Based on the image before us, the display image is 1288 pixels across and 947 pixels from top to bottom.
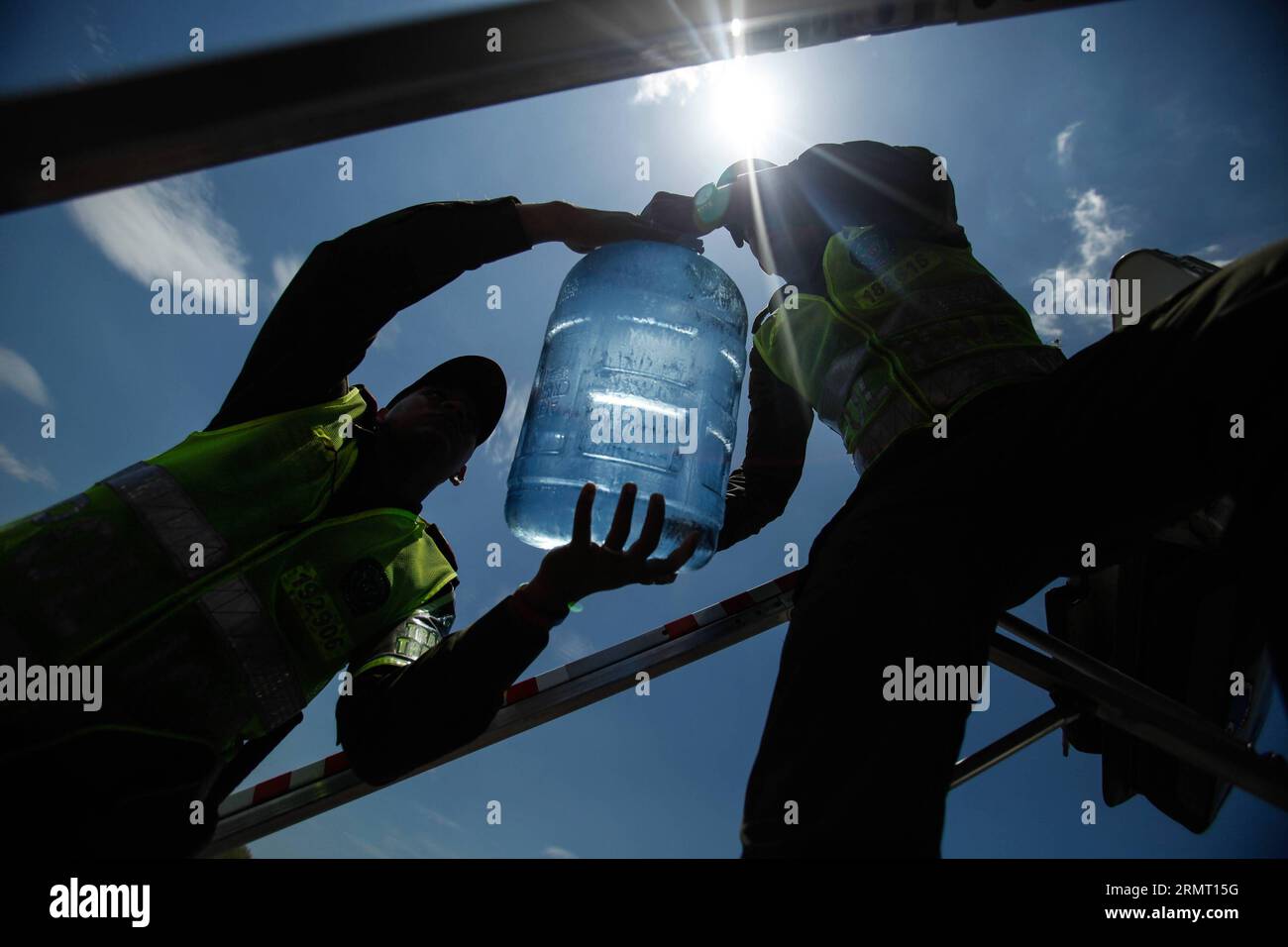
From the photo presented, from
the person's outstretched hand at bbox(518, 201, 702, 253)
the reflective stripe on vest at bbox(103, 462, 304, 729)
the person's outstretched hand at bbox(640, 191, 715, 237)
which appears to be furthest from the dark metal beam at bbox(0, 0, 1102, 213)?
the person's outstretched hand at bbox(640, 191, 715, 237)

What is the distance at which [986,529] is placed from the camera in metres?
1.36

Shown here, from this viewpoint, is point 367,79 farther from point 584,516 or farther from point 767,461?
point 767,461

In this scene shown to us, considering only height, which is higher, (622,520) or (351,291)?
(351,291)

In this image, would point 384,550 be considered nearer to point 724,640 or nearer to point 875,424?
point 724,640

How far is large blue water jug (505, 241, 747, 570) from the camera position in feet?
9.41

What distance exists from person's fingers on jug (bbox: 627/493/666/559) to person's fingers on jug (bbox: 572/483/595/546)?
0.14m

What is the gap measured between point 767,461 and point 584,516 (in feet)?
3.96

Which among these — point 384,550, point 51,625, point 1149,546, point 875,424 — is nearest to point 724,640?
point 875,424

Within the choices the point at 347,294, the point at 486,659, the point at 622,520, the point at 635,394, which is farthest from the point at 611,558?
the point at 635,394

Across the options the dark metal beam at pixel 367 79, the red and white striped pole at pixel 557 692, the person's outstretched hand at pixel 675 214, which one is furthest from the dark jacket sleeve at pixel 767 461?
the dark metal beam at pixel 367 79

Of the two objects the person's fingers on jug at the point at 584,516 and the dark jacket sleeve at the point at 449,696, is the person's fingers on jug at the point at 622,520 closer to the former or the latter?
the person's fingers on jug at the point at 584,516

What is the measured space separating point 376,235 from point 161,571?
1365 mm

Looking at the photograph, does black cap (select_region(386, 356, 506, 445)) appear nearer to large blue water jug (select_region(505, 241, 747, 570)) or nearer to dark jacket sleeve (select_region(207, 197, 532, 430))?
large blue water jug (select_region(505, 241, 747, 570))

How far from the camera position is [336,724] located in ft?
7.01
